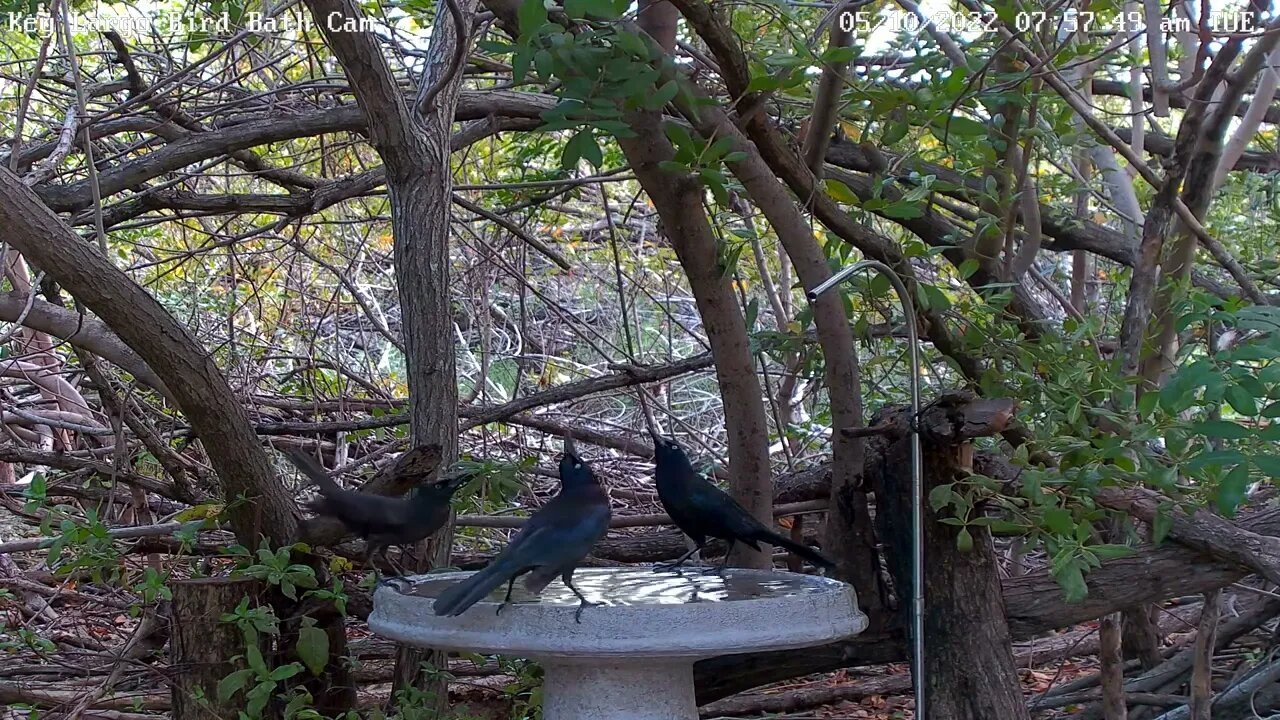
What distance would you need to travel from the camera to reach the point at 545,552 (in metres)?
2.45

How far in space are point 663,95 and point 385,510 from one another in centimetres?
126

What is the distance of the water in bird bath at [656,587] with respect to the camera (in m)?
2.58

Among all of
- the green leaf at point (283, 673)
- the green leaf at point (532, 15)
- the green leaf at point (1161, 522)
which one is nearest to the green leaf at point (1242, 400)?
the green leaf at point (1161, 522)

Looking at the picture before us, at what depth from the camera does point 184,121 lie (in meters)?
5.08

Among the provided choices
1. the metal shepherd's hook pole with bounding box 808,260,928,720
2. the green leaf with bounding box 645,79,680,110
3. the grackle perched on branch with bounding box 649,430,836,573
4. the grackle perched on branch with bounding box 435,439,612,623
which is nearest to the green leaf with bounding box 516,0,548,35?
the green leaf with bounding box 645,79,680,110

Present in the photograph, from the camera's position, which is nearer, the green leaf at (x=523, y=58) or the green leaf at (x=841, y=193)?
the green leaf at (x=523, y=58)

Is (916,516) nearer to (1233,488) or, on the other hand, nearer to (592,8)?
(1233,488)

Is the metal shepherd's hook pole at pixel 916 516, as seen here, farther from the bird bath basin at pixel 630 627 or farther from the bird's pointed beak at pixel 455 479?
the bird's pointed beak at pixel 455 479

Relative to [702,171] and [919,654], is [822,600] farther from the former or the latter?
[702,171]

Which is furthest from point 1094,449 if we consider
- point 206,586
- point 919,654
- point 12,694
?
point 12,694

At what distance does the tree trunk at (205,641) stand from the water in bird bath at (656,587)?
735mm

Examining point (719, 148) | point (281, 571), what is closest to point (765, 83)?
point (719, 148)

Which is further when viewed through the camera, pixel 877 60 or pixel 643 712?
pixel 877 60

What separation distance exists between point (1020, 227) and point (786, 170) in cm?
173
